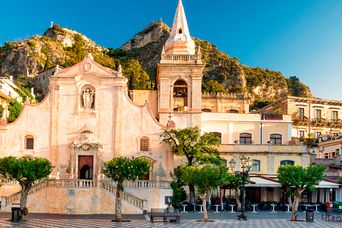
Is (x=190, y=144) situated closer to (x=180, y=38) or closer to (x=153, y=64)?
(x=180, y=38)

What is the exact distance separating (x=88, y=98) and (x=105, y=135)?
3.86 meters

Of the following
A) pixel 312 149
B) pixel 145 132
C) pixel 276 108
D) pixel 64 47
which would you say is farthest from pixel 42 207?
pixel 64 47

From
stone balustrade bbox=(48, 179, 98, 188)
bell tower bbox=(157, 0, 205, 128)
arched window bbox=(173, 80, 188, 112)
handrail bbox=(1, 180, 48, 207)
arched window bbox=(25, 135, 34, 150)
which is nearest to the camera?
handrail bbox=(1, 180, 48, 207)

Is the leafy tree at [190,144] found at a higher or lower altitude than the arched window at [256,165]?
higher

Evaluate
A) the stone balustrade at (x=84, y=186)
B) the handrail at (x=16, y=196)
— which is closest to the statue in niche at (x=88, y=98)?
the stone balustrade at (x=84, y=186)

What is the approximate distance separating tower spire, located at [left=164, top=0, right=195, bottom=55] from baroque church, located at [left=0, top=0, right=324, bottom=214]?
11 centimetres

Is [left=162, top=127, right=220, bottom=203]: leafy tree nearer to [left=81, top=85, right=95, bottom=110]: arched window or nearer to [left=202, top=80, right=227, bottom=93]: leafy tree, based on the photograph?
[left=81, top=85, right=95, bottom=110]: arched window

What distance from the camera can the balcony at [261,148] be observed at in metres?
59.9

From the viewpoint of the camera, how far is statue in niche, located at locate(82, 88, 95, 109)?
177 ft

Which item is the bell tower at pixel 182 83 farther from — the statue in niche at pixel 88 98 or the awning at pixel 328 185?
the awning at pixel 328 185

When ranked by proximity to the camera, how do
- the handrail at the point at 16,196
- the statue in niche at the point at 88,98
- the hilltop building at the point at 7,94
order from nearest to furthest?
the handrail at the point at 16,196 < the statue in niche at the point at 88,98 < the hilltop building at the point at 7,94

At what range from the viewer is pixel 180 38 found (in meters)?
60.2

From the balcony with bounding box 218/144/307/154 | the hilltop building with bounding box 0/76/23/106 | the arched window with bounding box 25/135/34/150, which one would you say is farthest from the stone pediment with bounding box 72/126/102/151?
the hilltop building with bounding box 0/76/23/106

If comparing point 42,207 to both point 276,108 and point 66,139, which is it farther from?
point 276,108
